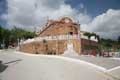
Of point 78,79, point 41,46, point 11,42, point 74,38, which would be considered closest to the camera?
point 78,79

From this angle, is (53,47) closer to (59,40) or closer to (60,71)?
(59,40)

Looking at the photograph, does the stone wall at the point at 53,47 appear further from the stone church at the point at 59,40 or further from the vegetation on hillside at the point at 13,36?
the vegetation on hillside at the point at 13,36

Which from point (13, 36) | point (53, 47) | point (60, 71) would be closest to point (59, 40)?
point (53, 47)

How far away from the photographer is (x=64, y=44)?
39.5 meters

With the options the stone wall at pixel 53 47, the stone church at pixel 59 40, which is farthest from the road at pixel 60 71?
the stone church at pixel 59 40

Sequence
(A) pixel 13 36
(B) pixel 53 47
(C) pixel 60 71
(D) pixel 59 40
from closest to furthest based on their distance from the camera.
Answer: (C) pixel 60 71
(D) pixel 59 40
(B) pixel 53 47
(A) pixel 13 36

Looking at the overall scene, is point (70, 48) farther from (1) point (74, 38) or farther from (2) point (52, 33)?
(2) point (52, 33)

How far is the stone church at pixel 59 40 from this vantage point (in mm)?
38219

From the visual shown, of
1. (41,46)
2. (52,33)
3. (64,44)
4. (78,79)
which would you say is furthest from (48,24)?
(78,79)

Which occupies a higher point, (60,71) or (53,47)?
(53,47)

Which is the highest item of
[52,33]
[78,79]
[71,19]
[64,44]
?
[71,19]

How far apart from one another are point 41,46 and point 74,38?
842 cm

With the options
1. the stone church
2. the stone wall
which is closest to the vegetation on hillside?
the stone church

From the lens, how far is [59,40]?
40.4 meters
